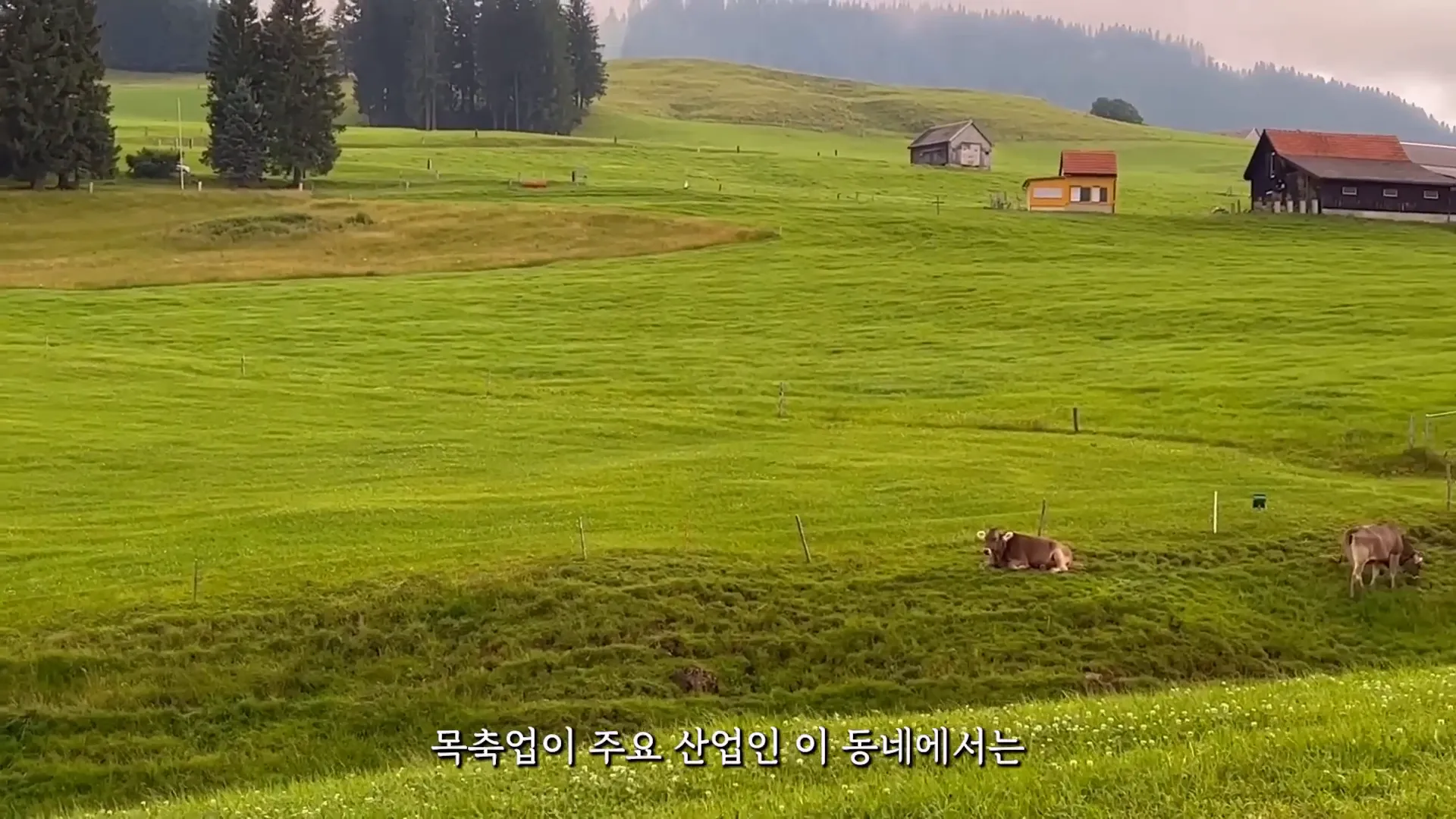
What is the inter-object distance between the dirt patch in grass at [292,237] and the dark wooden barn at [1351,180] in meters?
36.2

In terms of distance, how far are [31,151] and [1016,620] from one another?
77.6 m

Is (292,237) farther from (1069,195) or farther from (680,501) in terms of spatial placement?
(680,501)

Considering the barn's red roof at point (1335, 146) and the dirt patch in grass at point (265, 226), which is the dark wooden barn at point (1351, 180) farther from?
the dirt patch in grass at point (265, 226)

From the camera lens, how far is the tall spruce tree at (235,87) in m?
86.1

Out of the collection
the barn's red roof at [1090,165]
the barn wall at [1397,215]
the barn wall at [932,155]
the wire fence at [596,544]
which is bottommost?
the wire fence at [596,544]

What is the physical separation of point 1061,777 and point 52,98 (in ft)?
282

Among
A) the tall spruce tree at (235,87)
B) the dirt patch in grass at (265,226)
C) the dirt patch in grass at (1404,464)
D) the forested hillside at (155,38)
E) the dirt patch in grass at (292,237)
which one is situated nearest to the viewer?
the dirt patch in grass at (1404,464)

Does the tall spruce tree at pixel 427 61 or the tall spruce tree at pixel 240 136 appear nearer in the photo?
the tall spruce tree at pixel 240 136

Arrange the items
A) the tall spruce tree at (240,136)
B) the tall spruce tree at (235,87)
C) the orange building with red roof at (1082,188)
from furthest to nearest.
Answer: the tall spruce tree at (235,87) < the tall spruce tree at (240,136) < the orange building with red roof at (1082,188)

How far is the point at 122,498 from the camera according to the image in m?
26.7

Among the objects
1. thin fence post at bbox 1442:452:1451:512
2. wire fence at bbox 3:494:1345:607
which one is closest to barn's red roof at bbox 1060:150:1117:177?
thin fence post at bbox 1442:452:1451:512

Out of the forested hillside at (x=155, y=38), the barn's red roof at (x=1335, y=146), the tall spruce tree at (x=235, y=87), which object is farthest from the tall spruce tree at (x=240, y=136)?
the forested hillside at (x=155, y=38)

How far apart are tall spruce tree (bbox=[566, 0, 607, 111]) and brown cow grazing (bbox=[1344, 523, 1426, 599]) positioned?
5399 inches

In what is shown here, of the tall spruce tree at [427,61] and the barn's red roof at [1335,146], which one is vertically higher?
the tall spruce tree at [427,61]
